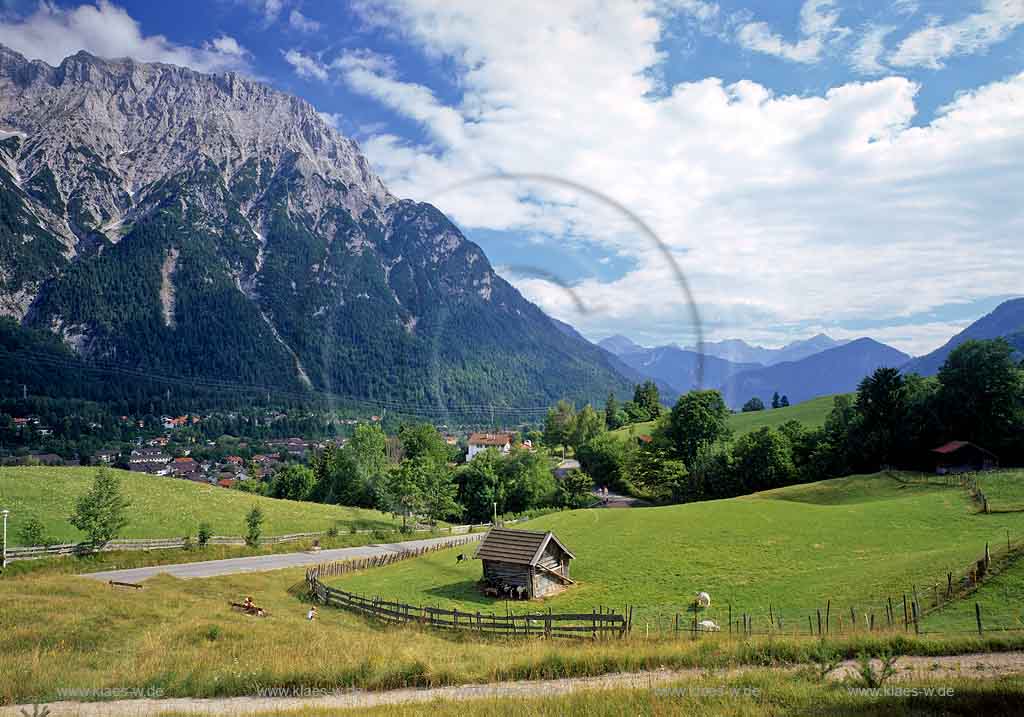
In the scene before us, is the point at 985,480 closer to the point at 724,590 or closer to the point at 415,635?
the point at 724,590

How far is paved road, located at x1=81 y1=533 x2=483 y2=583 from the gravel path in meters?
28.1

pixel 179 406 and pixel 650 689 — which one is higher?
pixel 179 406

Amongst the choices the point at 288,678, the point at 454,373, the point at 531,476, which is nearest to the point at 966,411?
the point at 531,476

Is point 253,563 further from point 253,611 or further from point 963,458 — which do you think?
point 963,458

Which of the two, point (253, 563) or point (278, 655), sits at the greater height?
point (278, 655)

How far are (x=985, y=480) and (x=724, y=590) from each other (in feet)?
97.5

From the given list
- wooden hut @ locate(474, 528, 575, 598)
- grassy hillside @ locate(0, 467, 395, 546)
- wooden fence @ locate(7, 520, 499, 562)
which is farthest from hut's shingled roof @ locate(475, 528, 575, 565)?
grassy hillside @ locate(0, 467, 395, 546)

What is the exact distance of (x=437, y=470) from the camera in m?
69.4

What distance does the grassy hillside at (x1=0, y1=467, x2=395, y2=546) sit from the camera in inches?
1800

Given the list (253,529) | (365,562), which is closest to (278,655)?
(365,562)

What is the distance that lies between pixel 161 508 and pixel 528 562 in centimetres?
4045

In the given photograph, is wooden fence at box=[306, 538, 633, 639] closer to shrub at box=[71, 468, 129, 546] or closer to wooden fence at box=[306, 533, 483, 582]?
wooden fence at box=[306, 533, 483, 582]

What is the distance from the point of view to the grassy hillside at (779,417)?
9762cm

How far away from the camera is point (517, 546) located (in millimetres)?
31688
